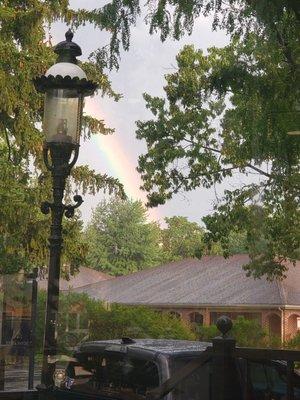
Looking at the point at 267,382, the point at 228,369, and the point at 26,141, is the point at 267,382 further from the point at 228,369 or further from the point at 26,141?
the point at 26,141

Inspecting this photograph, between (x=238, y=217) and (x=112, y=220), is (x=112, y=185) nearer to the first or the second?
(x=238, y=217)

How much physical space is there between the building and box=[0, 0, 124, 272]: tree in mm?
18616

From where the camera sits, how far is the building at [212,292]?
4350cm

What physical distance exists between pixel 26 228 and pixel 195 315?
96.9 feet

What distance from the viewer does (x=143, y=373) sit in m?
6.90

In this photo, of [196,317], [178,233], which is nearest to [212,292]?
[196,317]

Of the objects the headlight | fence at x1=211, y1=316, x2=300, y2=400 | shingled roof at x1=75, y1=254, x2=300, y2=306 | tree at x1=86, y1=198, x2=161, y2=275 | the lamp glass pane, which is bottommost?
the headlight

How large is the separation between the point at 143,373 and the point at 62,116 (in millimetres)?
2618

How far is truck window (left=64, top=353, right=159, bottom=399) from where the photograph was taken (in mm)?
6844

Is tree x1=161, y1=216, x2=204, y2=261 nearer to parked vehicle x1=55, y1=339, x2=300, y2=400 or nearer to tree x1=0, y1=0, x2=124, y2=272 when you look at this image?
tree x1=0, y1=0, x2=124, y2=272

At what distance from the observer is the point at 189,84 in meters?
27.5

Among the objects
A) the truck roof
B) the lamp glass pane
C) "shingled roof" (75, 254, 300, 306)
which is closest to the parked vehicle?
the truck roof

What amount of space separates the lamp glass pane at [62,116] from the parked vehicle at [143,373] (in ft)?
7.22

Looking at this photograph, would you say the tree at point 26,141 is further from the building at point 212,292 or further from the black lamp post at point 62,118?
the building at point 212,292
